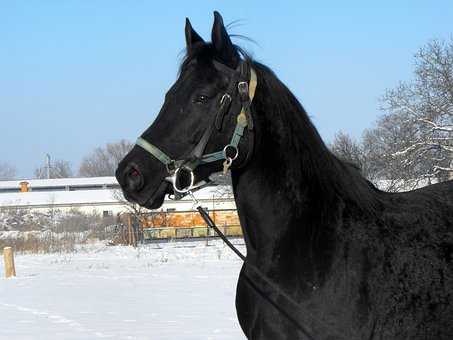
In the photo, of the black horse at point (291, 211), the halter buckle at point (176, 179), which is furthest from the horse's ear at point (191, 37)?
the halter buckle at point (176, 179)

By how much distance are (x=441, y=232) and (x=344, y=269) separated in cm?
68

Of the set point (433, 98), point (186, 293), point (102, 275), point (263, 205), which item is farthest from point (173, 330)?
point (433, 98)

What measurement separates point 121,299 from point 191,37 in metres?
11.8

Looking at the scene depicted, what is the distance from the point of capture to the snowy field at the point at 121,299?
10.9m

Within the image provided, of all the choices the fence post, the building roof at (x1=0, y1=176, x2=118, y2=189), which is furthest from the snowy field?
the building roof at (x1=0, y1=176, x2=118, y2=189)

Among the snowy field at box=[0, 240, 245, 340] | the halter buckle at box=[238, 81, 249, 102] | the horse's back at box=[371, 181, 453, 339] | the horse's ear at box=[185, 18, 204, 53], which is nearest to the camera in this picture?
the horse's back at box=[371, 181, 453, 339]

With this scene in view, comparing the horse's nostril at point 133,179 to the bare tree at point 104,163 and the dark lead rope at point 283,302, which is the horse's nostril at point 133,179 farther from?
the bare tree at point 104,163

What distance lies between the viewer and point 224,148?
12.7ft

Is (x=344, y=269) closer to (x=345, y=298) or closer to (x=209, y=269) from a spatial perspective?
(x=345, y=298)

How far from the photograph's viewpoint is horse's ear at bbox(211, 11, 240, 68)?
12.9 ft

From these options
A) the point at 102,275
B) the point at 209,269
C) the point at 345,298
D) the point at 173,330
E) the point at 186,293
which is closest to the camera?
the point at 345,298

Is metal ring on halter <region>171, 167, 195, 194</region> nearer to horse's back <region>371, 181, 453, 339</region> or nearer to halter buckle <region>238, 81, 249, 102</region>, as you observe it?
halter buckle <region>238, 81, 249, 102</region>

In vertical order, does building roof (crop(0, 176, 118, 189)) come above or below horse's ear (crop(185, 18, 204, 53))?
above

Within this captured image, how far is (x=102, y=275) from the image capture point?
21.1 m
